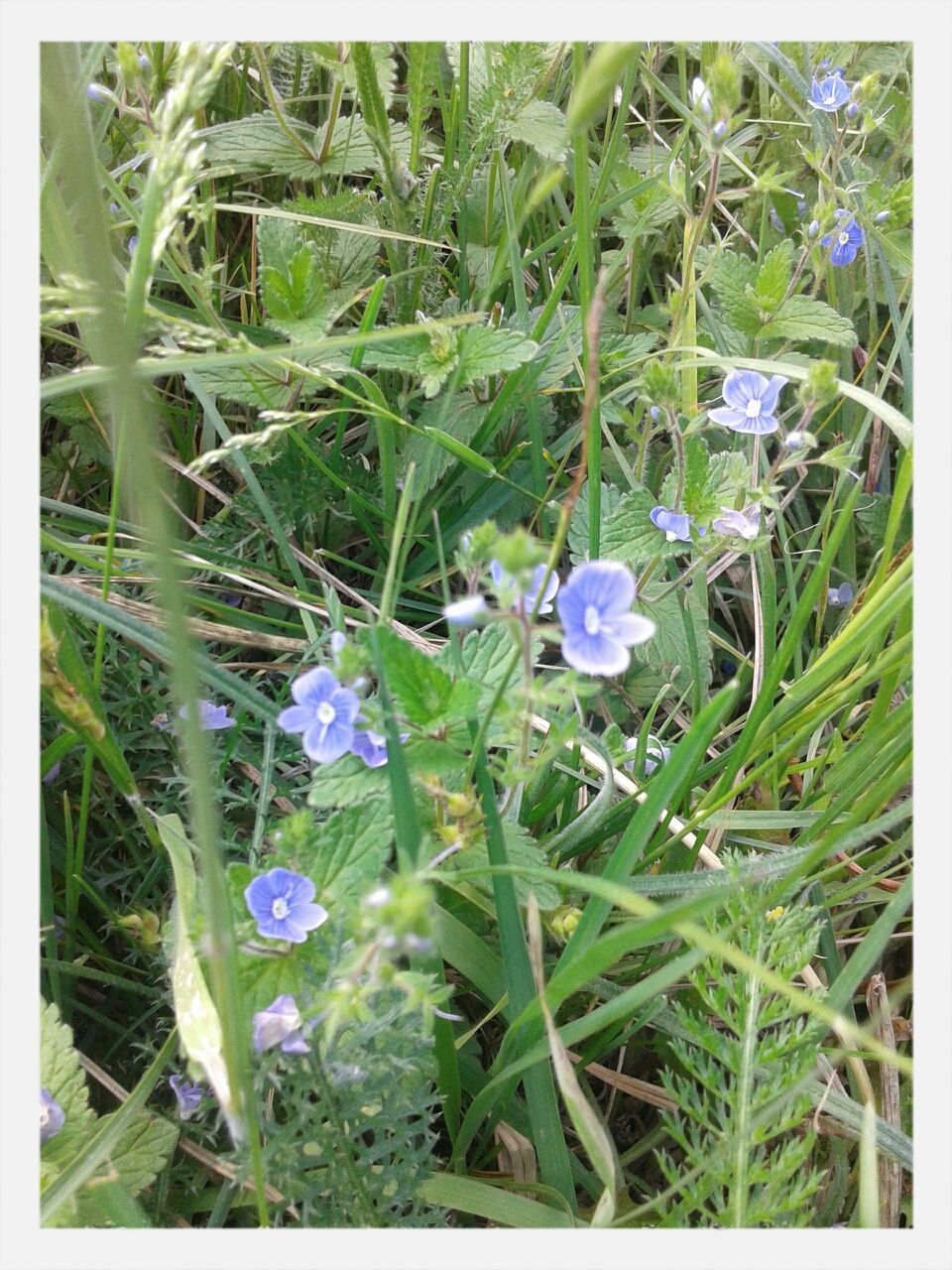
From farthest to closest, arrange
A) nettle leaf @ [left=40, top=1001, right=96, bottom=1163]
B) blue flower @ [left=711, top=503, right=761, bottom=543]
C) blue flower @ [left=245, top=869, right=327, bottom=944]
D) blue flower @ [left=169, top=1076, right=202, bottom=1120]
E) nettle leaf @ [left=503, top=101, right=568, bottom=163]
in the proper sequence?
nettle leaf @ [left=503, top=101, right=568, bottom=163], blue flower @ [left=711, top=503, right=761, bottom=543], blue flower @ [left=169, top=1076, right=202, bottom=1120], nettle leaf @ [left=40, top=1001, right=96, bottom=1163], blue flower @ [left=245, top=869, right=327, bottom=944]

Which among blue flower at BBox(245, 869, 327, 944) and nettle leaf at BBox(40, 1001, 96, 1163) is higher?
blue flower at BBox(245, 869, 327, 944)

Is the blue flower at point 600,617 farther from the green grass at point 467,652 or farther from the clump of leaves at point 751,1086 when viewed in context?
the clump of leaves at point 751,1086

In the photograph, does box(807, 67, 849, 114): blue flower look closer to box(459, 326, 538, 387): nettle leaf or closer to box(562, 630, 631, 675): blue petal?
box(459, 326, 538, 387): nettle leaf

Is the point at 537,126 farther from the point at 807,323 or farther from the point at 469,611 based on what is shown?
the point at 469,611

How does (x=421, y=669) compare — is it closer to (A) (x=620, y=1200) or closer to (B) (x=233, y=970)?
(B) (x=233, y=970)

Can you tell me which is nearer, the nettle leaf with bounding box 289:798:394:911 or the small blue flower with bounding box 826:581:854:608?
the nettle leaf with bounding box 289:798:394:911

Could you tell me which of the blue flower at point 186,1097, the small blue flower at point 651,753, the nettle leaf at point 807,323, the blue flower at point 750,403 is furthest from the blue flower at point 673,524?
the blue flower at point 186,1097

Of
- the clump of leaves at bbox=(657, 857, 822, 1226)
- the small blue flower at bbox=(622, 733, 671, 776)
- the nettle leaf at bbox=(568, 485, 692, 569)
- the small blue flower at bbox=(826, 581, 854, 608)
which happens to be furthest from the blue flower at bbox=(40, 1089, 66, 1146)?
the small blue flower at bbox=(826, 581, 854, 608)

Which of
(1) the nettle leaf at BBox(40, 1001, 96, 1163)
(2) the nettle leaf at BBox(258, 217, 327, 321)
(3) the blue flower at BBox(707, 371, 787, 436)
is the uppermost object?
(2) the nettle leaf at BBox(258, 217, 327, 321)
